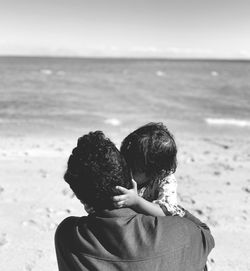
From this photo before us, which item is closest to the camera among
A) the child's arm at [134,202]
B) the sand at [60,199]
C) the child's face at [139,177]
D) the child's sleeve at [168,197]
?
the child's arm at [134,202]

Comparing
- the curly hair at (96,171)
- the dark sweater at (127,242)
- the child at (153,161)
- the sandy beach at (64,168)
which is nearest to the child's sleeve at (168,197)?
the child at (153,161)

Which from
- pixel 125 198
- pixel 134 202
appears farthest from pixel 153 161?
pixel 125 198

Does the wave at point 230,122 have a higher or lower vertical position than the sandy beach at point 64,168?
higher

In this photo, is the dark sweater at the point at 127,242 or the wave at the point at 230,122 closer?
the dark sweater at the point at 127,242

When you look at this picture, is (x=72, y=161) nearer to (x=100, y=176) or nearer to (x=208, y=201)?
(x=100, y=176)

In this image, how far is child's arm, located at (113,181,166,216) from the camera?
75.0 inches

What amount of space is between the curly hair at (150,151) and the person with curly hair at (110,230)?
1200mm

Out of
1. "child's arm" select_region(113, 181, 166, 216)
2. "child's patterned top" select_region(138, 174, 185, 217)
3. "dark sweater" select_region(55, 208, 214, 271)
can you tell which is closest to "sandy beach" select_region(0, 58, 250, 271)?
"child's patterned top" select_region(138, 174, 185, 217)

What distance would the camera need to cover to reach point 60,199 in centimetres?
604

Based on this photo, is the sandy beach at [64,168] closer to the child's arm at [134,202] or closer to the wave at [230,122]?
the wave at [230,122]

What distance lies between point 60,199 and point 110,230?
14.4 ft

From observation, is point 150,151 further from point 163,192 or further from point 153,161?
point 163,192

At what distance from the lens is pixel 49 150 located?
935cm

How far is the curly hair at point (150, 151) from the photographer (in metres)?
3.11
